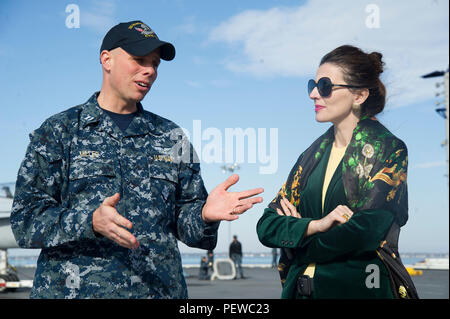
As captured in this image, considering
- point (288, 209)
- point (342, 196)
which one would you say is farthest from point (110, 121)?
point (342, 196)

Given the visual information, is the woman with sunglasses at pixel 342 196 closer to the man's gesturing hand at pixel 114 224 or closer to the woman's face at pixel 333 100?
the woman's face at pixel 333 100

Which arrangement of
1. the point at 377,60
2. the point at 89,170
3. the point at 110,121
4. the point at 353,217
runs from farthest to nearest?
the point at 110,121 → the point at 89,170 → the point at 377,60 → the point at 353,217

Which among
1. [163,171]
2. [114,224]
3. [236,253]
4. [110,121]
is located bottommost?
[236,253]

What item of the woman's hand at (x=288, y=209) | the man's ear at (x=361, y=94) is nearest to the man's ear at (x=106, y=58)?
the woman's hand at (x=288, y=209)

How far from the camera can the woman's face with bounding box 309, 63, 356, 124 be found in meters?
3.04

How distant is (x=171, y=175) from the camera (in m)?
3.75

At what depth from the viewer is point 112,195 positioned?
3.42m

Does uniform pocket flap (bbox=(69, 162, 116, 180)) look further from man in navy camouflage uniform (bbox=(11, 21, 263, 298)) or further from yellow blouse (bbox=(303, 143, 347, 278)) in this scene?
yellow blouse (bbox=(303, 143, 347, 278))

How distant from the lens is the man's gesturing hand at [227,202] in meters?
3.00

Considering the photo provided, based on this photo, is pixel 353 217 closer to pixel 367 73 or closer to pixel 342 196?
pixel 342 196

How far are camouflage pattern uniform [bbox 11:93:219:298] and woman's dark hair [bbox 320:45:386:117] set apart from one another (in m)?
1.30

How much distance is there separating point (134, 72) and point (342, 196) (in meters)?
1.59
